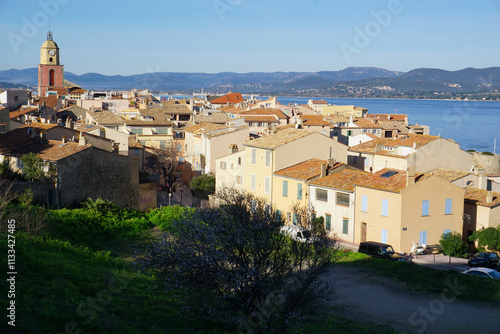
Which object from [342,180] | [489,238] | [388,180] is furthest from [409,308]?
[342,180]

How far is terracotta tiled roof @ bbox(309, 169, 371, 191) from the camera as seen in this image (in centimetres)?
3431

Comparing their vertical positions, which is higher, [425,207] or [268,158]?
[268,158]

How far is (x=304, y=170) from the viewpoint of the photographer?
38344 millimetres

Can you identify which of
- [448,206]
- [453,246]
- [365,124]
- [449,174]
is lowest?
[453,246]

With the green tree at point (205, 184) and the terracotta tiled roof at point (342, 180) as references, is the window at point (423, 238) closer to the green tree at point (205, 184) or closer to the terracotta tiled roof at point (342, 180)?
the terracotta tiled roof at point (342, 180)

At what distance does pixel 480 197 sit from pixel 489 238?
11.9ft

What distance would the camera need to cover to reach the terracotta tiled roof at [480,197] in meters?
33.8

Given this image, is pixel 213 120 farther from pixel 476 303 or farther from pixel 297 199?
pixel 476 303

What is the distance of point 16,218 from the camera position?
68.9 ft

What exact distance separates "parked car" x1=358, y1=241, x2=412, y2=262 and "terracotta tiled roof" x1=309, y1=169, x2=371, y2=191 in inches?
184

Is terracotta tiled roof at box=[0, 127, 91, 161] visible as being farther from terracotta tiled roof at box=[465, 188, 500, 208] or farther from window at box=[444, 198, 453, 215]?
terracotta tiled roof at box=[465, 188, 500, 208]

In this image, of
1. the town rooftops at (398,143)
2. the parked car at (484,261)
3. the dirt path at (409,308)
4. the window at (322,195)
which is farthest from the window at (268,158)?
the dirt path at (409,308)

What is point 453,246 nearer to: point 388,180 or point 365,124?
point 388,180

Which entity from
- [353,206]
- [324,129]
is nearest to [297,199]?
[353,206]
